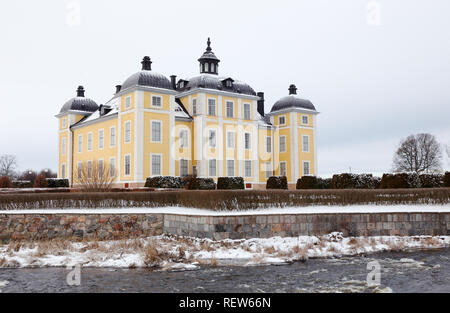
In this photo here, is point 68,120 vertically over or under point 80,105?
under

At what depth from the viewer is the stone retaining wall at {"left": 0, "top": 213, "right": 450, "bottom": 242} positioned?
49.0 feet

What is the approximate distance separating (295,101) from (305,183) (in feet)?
69.0

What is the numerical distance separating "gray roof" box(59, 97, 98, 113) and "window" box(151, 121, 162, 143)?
1368 centimetres

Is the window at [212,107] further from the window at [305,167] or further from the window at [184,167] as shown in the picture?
the window at [305,167]

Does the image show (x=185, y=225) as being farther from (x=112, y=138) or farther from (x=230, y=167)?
(x=112, y=138)

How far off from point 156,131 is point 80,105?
14430 mm

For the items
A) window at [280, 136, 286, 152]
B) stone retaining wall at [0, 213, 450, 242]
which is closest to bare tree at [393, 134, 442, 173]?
window at [280, 136, 286, 152]

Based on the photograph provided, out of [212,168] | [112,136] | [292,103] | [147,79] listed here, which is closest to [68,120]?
[112,136]

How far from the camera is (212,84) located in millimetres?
38438

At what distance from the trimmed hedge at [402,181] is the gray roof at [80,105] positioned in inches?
1318

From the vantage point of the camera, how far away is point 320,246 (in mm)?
14227

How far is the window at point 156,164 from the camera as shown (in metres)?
34.2
